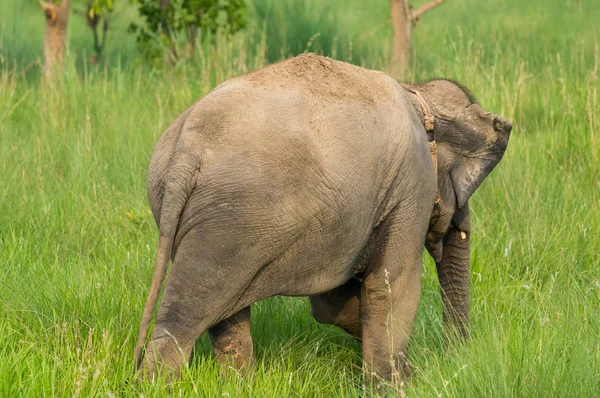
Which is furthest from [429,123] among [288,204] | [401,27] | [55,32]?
[55,32]

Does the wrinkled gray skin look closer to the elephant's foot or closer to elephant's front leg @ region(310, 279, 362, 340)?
the elephant's foot

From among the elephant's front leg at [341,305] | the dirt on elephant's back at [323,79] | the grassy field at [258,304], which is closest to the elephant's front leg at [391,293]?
the grassy field at [258,304]

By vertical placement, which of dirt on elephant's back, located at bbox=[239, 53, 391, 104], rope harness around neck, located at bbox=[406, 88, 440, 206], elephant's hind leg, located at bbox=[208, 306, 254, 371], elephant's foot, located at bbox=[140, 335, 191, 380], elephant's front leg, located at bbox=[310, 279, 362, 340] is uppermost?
dirt on elephant's back, located at bbox=[239, 53, 391, 104]

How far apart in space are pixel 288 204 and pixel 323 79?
1.95ft

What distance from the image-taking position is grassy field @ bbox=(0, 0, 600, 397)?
3.54 meters

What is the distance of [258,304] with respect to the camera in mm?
4562

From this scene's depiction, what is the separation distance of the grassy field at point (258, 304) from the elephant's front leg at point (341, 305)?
5.0 inches

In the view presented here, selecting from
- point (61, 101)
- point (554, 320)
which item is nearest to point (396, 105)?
point (554, 320)

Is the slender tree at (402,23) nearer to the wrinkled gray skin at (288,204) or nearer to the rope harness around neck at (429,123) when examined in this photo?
the rope harness around neck at (429,123)

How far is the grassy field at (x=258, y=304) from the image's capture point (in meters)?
3.54

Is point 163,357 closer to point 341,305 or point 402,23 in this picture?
point 341,305

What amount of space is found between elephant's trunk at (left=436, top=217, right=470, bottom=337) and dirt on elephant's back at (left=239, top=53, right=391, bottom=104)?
3.28 feet

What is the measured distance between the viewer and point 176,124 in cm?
357

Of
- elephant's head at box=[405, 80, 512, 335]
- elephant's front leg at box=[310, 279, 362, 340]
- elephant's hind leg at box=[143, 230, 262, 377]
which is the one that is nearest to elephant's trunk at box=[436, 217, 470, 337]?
elephant's head at box=[405, 80, 512, 335]
